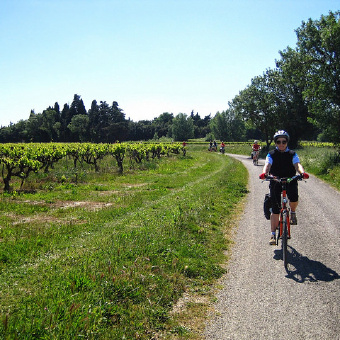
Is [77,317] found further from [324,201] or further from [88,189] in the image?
[88,189]

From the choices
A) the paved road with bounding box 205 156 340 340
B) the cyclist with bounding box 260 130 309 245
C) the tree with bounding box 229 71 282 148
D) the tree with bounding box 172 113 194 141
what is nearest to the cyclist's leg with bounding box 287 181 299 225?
the cyclist with bounding box 260 130 309 245

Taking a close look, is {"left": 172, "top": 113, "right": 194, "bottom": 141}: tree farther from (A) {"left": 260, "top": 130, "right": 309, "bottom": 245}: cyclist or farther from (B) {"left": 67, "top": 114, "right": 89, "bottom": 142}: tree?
(A) {"left": 260, "top": 130, "right": 309, "bottom": 245}: cyclist

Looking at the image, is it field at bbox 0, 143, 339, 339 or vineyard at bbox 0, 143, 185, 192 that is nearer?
field at bbox 0, 143, 339, 339

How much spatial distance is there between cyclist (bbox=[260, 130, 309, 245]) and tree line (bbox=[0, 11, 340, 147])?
2015 centimetres

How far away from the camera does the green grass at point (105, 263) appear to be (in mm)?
3621

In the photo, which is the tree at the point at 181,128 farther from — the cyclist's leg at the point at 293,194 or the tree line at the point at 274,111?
the cyclist's leg at the point at 293,194

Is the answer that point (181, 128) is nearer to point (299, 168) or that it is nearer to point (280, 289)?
point (299, 168)

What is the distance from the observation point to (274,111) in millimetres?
48906

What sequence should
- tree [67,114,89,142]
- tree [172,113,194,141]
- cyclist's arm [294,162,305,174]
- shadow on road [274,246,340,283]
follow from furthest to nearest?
tree [172,113,194,141], tree [67,114,89,142], cyclist's arm [294,162,305,174], shadow on road [274,246,340,283]

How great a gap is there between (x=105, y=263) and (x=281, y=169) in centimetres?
414

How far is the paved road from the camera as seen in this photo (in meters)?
3.83

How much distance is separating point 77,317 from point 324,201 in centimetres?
1110

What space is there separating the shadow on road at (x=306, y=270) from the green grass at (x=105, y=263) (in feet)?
4.11

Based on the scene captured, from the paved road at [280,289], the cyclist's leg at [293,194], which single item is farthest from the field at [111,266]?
the cyclist's leg at [293,194]
